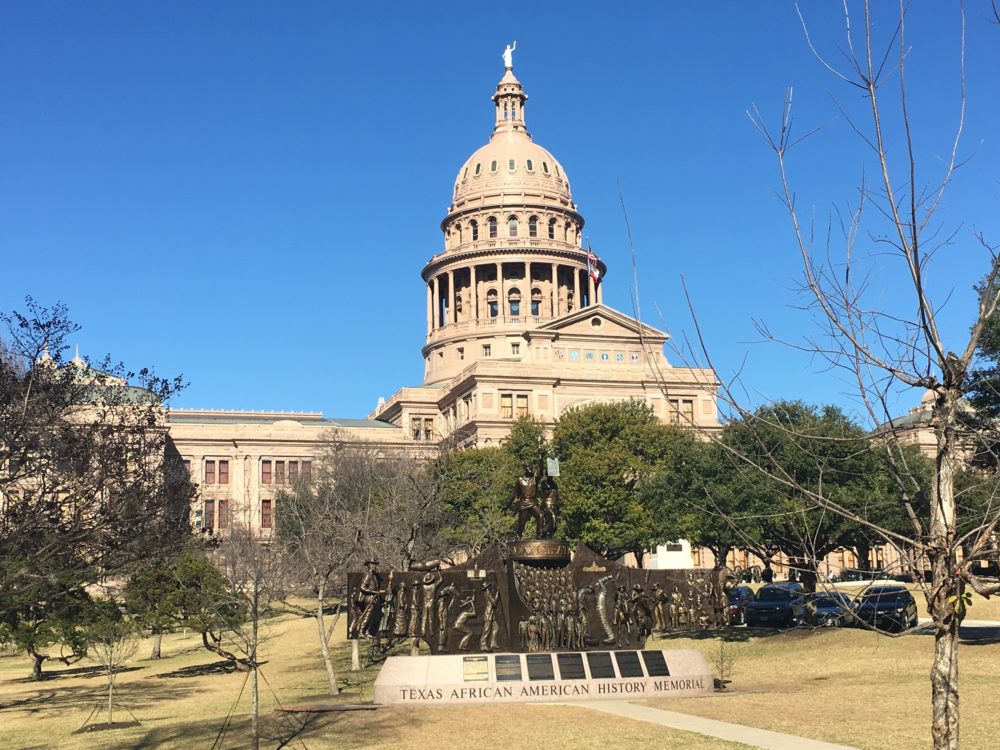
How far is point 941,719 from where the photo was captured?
9.52 m

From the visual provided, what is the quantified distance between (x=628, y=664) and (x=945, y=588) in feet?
55.0

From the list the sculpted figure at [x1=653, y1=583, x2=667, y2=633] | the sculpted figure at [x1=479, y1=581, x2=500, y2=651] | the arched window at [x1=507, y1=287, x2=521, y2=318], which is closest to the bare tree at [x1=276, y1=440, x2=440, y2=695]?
the sculpted figure at [x1=479, y1=581, x2=500, y2=651]

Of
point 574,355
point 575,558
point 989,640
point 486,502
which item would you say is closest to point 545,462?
point 575,558

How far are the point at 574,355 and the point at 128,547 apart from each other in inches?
2866

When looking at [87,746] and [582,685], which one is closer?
[87,746]

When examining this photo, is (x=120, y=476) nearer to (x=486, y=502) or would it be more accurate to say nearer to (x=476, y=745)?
(x=476, y=745)

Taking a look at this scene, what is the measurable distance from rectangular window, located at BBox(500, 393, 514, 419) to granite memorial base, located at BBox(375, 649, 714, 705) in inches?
2600

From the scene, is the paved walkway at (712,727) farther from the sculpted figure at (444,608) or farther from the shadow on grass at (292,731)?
the shadow on grass at (292,731)

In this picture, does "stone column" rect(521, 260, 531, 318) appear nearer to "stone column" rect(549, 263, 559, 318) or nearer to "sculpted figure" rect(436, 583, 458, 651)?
"stone column" rect(549, 263, 559, 318)

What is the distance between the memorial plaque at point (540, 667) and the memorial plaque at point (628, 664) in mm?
1554

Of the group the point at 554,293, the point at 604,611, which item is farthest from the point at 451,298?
the point at 604,611

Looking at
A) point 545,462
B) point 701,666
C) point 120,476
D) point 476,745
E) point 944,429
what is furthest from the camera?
point 545,462

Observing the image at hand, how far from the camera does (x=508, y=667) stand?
982 inches

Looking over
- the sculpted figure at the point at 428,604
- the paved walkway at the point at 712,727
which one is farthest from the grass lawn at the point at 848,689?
the sculpted figure at the point at 428,604
